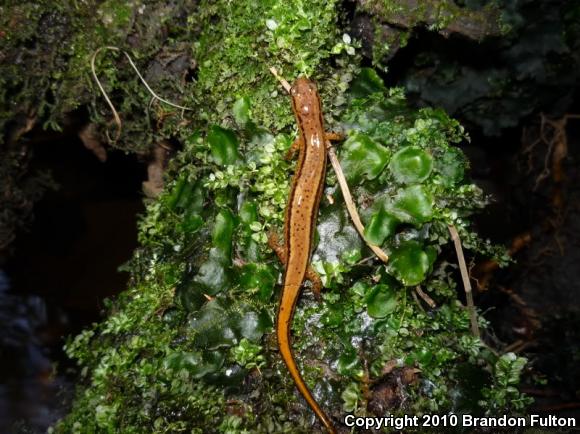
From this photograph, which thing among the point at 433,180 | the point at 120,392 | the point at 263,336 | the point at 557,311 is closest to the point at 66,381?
the point at 120,392

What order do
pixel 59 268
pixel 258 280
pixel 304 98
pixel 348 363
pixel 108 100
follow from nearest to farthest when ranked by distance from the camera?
pixel 348 363, pixel 258 280, pixel 304 98, pixel 108 100, pixel 59 268

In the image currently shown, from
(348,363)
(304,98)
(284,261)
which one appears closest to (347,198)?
(284,261)

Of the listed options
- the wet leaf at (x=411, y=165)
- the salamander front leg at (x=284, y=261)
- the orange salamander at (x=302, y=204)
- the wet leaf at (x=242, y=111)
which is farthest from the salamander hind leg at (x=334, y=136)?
the salamander front leg at (x=284, y=261)

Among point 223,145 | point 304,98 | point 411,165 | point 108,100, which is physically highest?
point 108,100

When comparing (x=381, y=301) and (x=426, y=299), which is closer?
(x=381, y=301)

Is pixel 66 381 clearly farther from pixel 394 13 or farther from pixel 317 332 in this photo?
pixel 394 13

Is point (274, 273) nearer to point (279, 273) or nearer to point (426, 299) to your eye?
point (279, 273)

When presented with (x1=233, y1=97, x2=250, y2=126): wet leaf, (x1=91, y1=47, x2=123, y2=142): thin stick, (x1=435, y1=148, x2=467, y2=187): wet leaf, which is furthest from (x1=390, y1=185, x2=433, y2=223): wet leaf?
(x1=91, y1=47, x2=123, y2=142): thin stick

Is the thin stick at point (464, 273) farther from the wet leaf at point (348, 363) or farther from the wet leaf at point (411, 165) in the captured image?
the wet leaf at point (348, 363)
